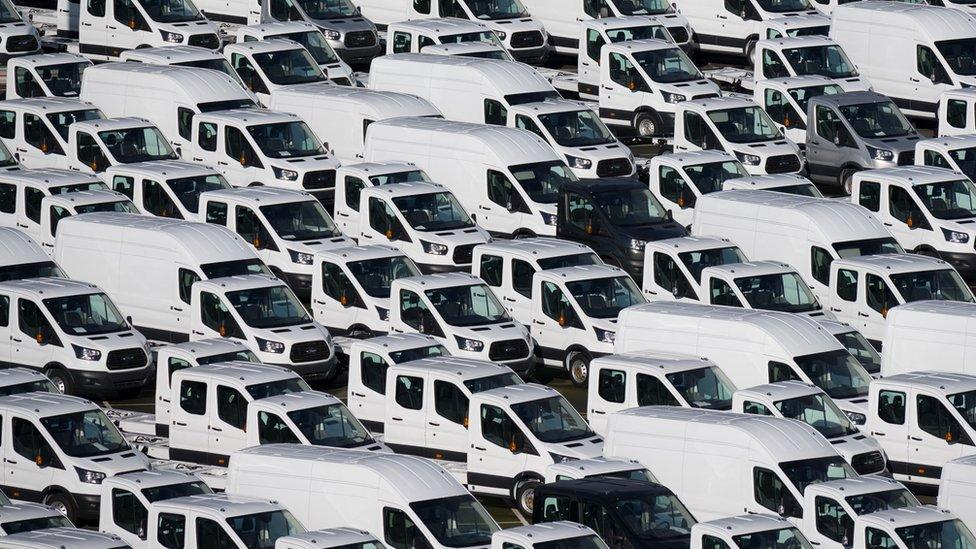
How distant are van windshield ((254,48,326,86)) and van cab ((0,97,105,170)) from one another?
4.83 metres

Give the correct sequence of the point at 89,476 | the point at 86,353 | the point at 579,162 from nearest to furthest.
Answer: the point at 89,476 → the point at 86,353 → the point at 579,162

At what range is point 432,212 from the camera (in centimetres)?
4472

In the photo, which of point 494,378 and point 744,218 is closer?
point 494,378

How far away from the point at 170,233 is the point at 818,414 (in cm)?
1170

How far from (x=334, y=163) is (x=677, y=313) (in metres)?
11.9

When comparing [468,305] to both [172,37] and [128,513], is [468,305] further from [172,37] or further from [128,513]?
[172,37]

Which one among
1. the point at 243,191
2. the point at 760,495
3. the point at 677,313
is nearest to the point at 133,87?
the point at 243,191

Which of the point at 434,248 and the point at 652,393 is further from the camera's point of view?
the point at 434,248

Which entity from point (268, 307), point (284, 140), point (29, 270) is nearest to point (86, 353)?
point (268, 307)

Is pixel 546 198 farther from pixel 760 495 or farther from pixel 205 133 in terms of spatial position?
pixel 760 495

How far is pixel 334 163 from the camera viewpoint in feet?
159

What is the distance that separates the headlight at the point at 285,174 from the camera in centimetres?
4828

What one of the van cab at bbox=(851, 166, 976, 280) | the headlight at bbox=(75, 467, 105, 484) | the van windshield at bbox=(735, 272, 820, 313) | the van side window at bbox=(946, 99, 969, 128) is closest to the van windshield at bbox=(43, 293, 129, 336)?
the headlight at bbox=(75, 467, 105, 484)

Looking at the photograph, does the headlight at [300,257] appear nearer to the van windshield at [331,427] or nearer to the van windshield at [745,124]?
the van windshield at [331,427]
